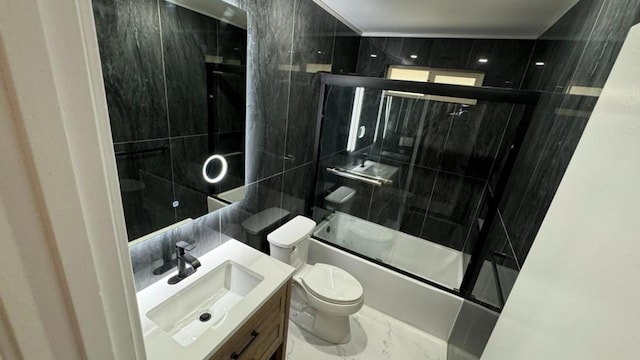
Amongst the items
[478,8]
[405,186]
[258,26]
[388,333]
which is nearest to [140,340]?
[258,26]

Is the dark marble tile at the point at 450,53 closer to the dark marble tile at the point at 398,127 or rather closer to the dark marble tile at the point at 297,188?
the dark marble tile at the point at 398,127

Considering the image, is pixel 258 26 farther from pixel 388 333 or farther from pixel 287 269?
pixel 388 333

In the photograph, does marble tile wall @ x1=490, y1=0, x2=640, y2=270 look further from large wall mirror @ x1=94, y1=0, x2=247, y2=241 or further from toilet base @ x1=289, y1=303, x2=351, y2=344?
large wall mirror @ x1=94, y1=0, x2=247, y2=241

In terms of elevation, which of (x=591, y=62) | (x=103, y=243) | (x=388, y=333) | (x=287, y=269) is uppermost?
(x=591, y=62)

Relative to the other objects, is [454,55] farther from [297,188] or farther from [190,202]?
[190,202]

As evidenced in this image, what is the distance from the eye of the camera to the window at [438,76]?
93.7 inches

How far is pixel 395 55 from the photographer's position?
2592mm

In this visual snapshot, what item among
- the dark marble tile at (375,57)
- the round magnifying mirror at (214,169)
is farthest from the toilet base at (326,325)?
the dark marble tile at (375,57)

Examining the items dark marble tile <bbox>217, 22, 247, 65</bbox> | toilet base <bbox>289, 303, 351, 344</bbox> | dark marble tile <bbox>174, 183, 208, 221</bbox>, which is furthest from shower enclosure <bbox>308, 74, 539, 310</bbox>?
dark marble tile <bbox>174, 183, 208, 221</bbox>

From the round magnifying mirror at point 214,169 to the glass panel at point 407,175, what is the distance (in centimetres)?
112

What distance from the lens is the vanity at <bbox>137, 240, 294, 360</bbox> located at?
931 millimetres

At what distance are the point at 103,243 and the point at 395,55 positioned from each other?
288 cm

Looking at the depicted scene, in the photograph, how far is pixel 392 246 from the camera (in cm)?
270

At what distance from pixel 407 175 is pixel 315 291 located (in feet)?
5.42
